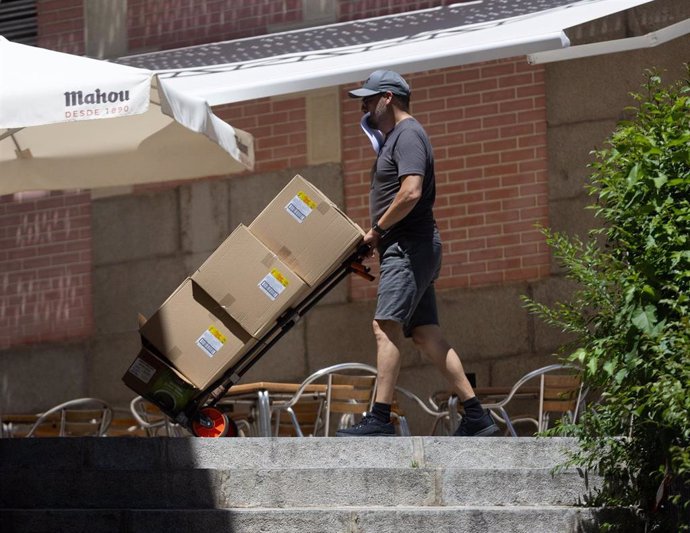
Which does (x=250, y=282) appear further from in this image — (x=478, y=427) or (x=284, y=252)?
(x=478, y=427)

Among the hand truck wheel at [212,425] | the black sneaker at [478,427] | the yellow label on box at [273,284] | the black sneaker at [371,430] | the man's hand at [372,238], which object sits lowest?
the hand truck wheel at [212,425]

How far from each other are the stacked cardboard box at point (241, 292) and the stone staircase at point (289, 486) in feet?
4.15

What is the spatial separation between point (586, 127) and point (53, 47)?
4.90m

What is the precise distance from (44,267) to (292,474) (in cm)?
686

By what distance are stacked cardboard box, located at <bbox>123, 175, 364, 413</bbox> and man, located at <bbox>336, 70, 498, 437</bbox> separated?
11.5 inches

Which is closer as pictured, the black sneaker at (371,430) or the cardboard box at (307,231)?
the black sneaker at (371,430)

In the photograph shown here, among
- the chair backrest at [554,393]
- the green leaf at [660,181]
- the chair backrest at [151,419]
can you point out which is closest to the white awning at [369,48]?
the chair backrest at [554,393]

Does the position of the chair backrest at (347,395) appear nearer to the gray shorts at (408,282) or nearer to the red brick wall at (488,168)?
the gray shorts at (408,282)

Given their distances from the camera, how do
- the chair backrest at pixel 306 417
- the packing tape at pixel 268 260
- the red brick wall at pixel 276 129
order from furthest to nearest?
the red brick wall at pixel 276 129 → the chair backrest at pixel 306 417 → the packing tape at pixel 268 260

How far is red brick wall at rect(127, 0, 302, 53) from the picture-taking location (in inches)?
501

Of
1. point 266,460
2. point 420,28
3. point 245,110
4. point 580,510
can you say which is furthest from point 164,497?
point 245,110

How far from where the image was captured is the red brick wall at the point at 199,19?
501 inches

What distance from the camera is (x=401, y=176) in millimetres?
7906

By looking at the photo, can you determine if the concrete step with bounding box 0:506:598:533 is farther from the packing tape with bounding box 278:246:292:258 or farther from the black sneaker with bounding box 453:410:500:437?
the packing tape with bounding box 278:246:292:258
